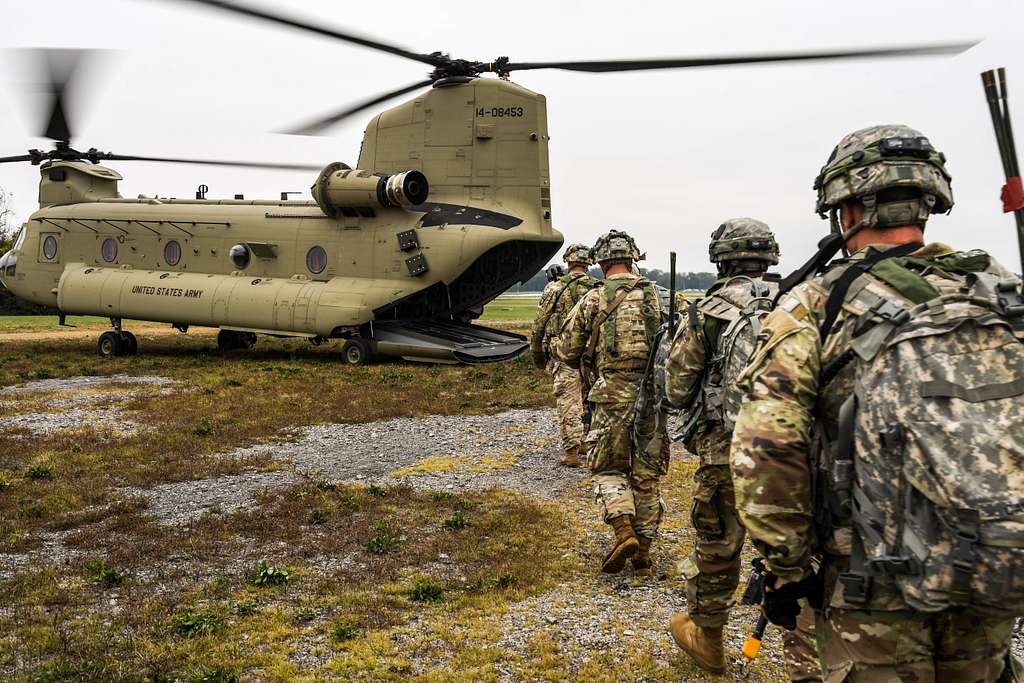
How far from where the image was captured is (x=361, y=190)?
15.2 m

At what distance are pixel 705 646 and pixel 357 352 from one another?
41.2ft

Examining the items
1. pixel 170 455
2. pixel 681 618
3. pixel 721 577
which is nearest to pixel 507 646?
pixel 681 618

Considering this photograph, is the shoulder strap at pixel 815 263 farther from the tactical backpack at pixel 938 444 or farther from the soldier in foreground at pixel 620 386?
the soldier in foreground at pixel 620 386

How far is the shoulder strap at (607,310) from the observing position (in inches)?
230

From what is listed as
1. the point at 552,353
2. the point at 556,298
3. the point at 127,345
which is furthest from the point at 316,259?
the point at 552,353

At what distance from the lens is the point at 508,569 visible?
5293mm

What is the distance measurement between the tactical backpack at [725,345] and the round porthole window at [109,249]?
697 inches

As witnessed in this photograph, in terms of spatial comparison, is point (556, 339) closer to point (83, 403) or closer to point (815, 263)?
point (815, 263)

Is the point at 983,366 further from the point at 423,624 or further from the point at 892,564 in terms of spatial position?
the point at 423,624

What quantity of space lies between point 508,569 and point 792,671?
272cm

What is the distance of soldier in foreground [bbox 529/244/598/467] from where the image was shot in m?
8.30

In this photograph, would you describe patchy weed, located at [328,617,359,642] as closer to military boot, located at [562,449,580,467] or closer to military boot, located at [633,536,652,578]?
military boot, located at [633,536,652,578]

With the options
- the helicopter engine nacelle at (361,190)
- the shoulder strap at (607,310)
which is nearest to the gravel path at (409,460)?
the shoulder strap at (607,310)

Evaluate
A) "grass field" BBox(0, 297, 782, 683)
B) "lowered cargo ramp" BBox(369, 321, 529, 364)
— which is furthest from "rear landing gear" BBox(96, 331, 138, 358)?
"grass field" BBox(0, 297, 782, 683)
